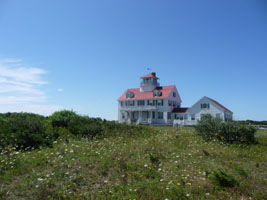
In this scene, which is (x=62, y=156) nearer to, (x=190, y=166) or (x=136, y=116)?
(x=190, y=166)

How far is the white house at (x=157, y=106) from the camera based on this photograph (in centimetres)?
3541

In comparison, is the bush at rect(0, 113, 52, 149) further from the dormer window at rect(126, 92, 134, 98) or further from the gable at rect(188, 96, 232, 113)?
the dormer window at rect(126, 92, 134, 98)

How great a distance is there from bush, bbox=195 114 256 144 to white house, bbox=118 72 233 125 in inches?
866

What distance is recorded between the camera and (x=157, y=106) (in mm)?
39188

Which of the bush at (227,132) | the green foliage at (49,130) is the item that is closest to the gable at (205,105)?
the bush at (227,132)

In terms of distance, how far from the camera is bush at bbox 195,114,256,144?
37.2 feet

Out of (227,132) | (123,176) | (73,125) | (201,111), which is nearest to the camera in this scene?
(123,176)

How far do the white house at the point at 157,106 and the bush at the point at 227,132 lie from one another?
22003 mm

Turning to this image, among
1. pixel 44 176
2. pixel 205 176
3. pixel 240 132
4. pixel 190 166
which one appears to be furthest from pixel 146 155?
pixel 240 132

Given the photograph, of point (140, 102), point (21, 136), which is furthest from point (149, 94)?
point (21, 136)

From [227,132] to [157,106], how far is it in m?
27.6

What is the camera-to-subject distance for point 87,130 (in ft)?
38.4

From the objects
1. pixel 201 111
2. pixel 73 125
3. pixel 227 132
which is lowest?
pixel 227 132

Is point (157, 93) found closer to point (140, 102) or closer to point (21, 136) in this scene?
point (140, 102)
